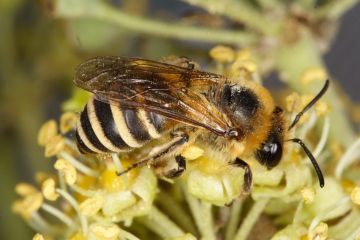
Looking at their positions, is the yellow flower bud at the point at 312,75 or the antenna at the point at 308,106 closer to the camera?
the antenna at the point at 308,106

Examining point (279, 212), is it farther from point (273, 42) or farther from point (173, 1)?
point (173, 1)

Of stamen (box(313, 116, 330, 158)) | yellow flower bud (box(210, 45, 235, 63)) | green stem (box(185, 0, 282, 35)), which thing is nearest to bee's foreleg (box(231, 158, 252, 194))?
stamen (box(313, 116, 330, 158))

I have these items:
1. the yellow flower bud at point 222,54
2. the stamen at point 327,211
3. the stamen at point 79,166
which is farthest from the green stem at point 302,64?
the stamen at point 79,166

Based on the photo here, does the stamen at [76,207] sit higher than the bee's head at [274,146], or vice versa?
the bee's head at [274,146]

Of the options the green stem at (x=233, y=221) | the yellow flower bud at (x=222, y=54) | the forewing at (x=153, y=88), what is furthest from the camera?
the yellow flower bud at (x=222, y=54)

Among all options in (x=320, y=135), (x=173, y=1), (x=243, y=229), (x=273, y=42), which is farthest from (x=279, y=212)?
(x=173, y=1)

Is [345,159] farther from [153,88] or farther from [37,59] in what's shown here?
[37,59]

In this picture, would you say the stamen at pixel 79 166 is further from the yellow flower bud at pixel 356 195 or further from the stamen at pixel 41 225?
the yellow flower bud at pixel 356 195
